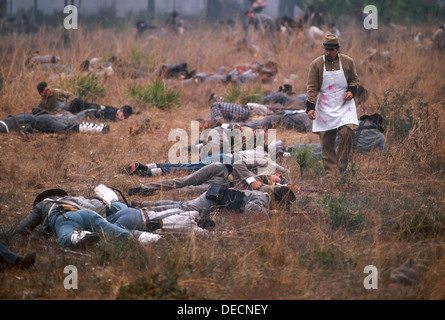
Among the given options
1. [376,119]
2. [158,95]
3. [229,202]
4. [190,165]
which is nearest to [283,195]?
[229,202]

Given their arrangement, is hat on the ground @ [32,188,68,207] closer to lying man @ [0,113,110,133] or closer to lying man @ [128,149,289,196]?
lying man @ [128,149,289,196]

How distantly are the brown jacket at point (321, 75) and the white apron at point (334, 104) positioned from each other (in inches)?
1.7

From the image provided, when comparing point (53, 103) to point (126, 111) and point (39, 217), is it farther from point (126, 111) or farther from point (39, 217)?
point (39, 217)

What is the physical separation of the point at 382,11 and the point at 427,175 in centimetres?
1849

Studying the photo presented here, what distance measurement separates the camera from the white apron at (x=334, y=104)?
5809 mm

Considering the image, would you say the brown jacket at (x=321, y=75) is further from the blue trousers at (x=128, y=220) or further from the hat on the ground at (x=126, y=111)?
the hat on the ground at (x=126, y=111)

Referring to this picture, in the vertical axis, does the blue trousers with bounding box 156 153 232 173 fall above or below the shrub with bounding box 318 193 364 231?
below

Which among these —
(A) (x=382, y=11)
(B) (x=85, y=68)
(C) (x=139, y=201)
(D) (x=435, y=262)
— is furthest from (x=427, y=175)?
(A) (x=382, y=11)

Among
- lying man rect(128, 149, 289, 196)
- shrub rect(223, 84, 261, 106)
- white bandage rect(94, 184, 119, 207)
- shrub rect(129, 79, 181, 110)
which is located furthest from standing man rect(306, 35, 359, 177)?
shrub rect(129, 79, 181, 110)

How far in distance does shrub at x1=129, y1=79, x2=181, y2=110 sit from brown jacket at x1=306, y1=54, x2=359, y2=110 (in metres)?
3.97

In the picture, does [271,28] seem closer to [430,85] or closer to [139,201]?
[430,85]

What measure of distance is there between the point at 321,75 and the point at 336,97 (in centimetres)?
29

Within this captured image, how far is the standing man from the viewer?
5805mm

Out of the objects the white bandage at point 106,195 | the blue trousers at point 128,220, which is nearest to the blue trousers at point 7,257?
the blue trousers at point 128,220
